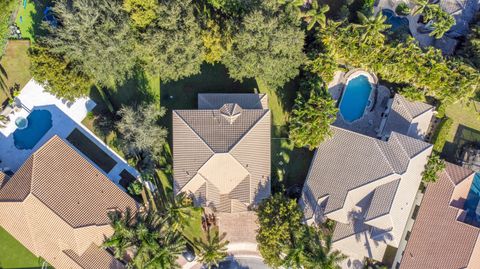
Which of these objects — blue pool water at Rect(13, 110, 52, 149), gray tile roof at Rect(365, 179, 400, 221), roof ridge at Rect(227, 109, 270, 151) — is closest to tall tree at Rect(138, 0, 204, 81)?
roof ridge at Rect(227, 109, 270, 151)

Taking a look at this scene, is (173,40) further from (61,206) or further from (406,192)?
(406,192)

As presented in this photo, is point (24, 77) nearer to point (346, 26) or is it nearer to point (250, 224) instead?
point (250, 224)

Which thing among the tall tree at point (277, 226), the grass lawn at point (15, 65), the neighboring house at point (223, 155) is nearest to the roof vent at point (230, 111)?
the neighboring house at point (223, 155)

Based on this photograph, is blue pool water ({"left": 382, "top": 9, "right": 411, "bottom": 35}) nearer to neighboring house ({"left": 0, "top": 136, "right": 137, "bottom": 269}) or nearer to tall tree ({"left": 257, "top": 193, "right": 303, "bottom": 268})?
tall tree ({"left": 257, "top": 193, "right": 303, "bottom": 268})

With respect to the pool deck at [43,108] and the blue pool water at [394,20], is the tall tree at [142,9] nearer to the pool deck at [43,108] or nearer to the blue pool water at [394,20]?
the pool deck at [43,108]

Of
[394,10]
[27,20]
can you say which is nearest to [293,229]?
[394,10]

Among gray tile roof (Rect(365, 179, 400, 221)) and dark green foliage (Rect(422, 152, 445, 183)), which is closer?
gray tile roof (Rect(365, 179, 400, 221))
